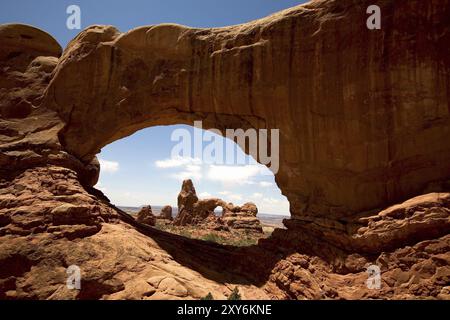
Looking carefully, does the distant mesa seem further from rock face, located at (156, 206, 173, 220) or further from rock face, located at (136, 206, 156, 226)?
rock face, located at (156, 206, 173, 220)

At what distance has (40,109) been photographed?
46.5ft

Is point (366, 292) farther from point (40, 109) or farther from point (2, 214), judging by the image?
point (40, 109)

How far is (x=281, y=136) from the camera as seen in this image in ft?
41.0

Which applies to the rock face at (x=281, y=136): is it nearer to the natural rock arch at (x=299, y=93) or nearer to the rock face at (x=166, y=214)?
the natural rock arch at (x=299, y=93)

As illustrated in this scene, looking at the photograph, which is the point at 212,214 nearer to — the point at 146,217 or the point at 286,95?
the point at 146,217

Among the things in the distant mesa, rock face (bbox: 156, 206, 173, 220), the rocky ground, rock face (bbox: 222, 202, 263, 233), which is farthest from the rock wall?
rock face (bbox: 156, 206, 173, 220)

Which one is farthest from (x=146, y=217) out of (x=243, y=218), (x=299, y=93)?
(x=299, y=93)

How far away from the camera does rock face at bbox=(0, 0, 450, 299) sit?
9414mm

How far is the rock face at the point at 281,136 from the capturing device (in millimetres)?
9414

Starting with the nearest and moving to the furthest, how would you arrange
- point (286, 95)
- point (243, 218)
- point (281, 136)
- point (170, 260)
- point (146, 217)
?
point (170, 260)
point (286, 95)
point (281, 136)
point (243, 218)
point (146, 217)

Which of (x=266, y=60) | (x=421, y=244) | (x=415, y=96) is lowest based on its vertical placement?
(x=421, y=244)

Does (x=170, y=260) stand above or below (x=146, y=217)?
above
